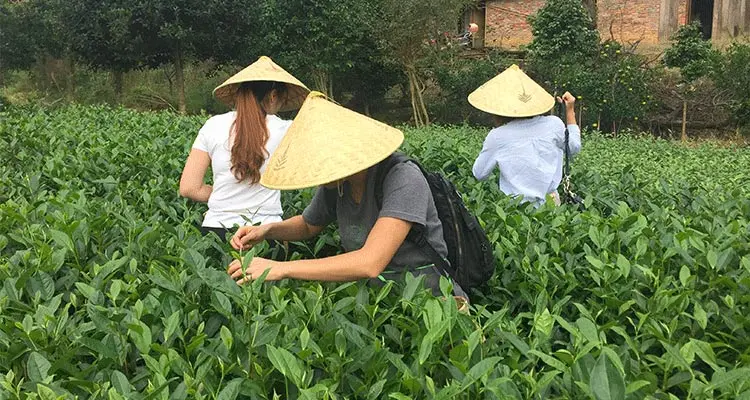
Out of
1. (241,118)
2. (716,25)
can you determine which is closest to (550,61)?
(716,25)

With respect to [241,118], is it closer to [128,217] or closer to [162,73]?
[128,217]

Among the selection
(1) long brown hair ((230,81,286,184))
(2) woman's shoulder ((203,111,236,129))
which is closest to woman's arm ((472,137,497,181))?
(1) long brown hair ((230,81,286,184))

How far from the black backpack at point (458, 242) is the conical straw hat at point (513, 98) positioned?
68.4 inches

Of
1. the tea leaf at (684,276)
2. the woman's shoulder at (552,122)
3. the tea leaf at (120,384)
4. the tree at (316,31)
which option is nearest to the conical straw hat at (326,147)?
the tea leaf at (120,384)

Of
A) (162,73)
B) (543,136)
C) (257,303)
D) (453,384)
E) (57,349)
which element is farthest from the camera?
(162,73)

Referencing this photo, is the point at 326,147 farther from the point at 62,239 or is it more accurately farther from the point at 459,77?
the point at 459,77

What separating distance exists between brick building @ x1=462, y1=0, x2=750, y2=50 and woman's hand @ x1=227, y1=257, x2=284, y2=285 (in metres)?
15.8

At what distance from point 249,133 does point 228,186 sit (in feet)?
0.93

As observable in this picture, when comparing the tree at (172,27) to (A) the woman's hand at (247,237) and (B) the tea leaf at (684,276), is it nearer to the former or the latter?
(A) the woman's hand at (247,237)

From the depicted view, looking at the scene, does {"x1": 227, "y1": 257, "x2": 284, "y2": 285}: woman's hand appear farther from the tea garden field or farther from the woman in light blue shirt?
the woman in light blue shirt

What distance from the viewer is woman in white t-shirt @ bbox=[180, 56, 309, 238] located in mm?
3240

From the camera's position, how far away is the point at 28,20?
19.1 m

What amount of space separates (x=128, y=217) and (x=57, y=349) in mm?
1103

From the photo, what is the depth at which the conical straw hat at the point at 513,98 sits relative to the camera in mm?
4070
